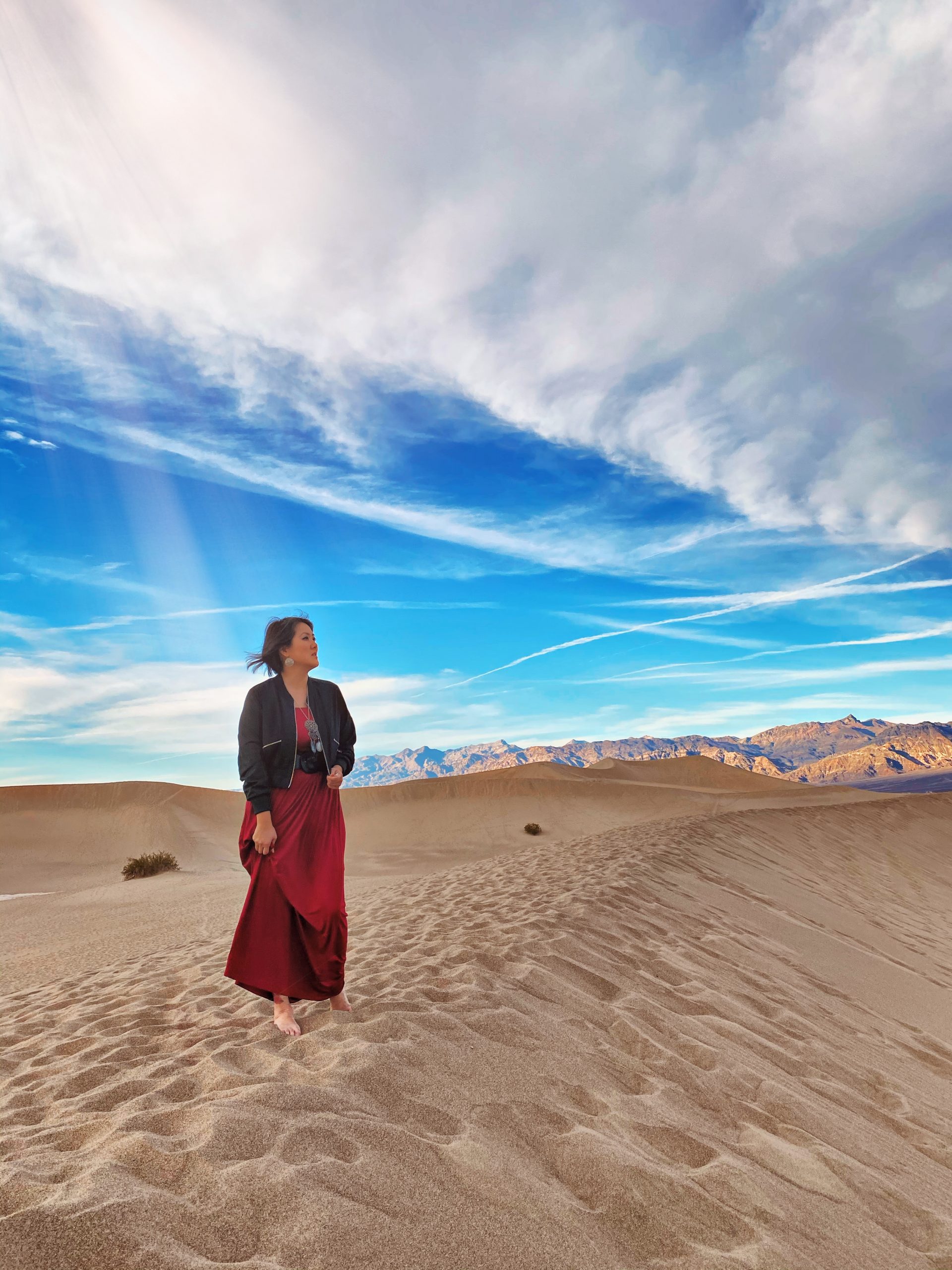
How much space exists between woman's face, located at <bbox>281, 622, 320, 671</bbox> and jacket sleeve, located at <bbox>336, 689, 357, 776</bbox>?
30 centimetres

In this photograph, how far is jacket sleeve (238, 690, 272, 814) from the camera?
3643 mm

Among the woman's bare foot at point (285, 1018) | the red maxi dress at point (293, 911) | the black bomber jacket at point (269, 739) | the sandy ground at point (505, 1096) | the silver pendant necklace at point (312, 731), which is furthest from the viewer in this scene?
the silver pendant necklace at point (312, 731)

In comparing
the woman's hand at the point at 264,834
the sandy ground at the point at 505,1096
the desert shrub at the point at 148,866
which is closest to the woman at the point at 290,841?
the woman's hand at the point at 264,834

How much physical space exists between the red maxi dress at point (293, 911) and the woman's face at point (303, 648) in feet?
1.17

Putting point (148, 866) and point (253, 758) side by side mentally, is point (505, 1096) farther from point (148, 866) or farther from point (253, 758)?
point (148, 866)

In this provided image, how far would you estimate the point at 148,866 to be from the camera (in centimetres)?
1681

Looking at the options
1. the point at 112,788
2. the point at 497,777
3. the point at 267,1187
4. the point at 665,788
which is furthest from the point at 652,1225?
the point at 665,788

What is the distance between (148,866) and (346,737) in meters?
15.6

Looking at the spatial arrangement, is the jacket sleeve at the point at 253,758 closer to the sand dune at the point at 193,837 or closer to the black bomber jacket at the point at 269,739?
the black bomber jacket at the point at 269,739

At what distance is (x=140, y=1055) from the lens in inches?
133

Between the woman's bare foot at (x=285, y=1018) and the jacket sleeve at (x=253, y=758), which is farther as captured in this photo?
the jacket sleeve at (x=253, y=758)

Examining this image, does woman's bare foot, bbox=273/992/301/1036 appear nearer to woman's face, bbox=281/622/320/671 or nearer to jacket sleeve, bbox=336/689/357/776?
jacket sleeve, bbox=336/689/357/776

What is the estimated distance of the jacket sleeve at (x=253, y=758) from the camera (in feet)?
12.0

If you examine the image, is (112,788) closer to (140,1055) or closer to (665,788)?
(665,788)
